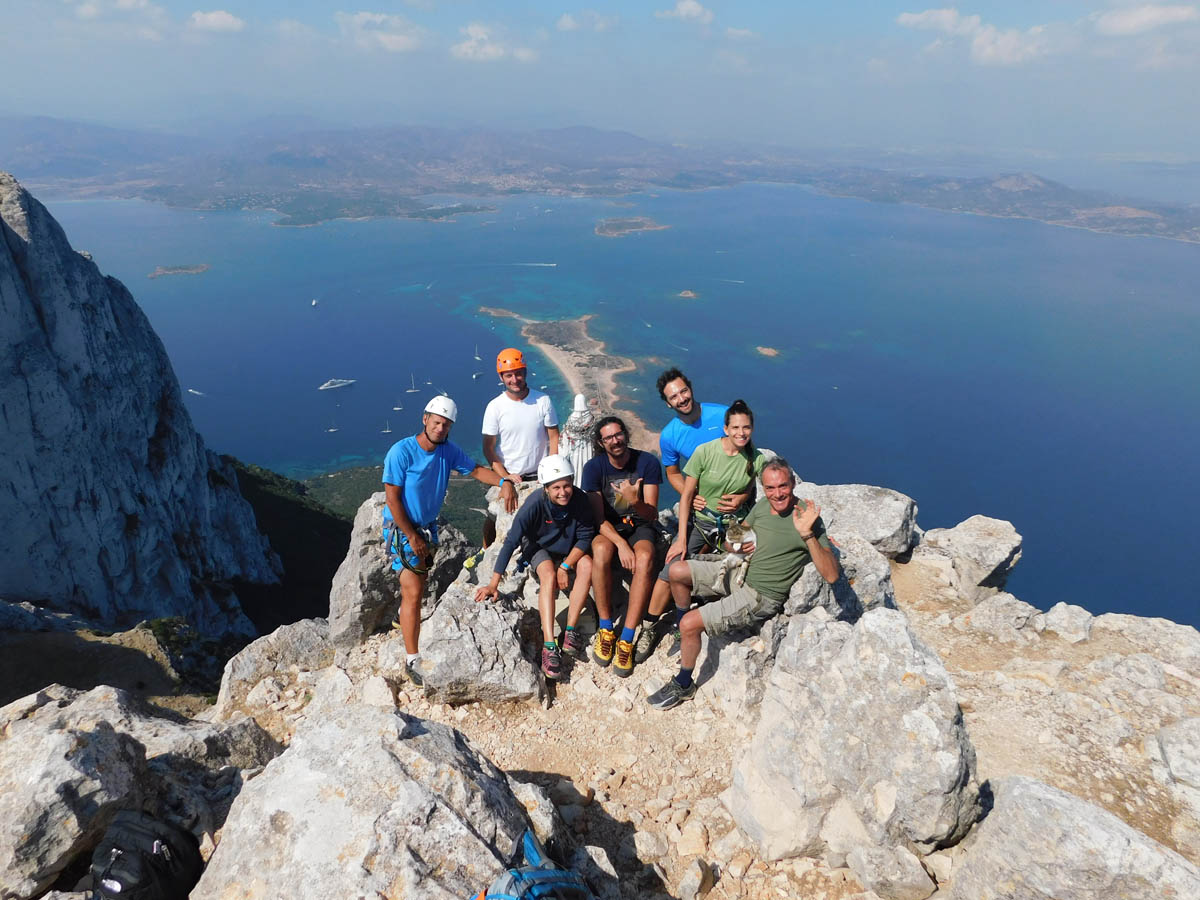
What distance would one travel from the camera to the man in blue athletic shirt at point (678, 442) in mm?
7097

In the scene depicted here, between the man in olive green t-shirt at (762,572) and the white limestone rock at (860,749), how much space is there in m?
0.70

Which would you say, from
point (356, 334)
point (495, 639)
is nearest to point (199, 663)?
point (495, 639)

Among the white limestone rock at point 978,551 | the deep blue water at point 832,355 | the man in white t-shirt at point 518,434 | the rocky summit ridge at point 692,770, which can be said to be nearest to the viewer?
the rocky summit ridge at point 692,770

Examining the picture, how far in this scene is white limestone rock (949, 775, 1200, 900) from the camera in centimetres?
380

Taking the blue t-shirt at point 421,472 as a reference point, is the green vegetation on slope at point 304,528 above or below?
below

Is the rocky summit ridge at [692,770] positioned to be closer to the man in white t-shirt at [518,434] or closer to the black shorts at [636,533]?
the black shorts at [636,533]

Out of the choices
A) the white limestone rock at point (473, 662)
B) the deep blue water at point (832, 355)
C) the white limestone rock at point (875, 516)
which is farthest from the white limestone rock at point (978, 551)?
the deep blue water at point (832, 355)

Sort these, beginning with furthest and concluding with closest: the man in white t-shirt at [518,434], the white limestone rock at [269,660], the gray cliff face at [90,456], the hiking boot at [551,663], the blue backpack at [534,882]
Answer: the gray cliff face at [90,456]
the white limestone rock at [269,660]
the man in white t-shirt at [518,434]
the hiking boot at [551,663]
the blue backpack at [534,882]

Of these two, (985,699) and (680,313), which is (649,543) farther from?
Answer: (680,313)

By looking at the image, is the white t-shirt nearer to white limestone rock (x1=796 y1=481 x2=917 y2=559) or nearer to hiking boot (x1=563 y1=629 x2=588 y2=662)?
hiking boot (x1=563 y1=629 x2=588 y2=662)

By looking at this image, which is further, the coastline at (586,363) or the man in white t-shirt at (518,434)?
the coastline at (586,363)

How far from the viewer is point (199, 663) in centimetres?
2117

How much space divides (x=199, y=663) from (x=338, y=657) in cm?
1529

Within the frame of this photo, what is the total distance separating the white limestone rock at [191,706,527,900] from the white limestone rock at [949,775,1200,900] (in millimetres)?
3163
